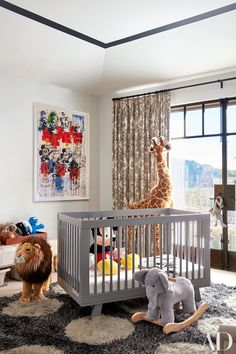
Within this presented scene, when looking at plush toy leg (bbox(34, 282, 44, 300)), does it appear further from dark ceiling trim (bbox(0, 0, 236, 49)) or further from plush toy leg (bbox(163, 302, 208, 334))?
dark ceiling trim (bbox(0, 0, 236, 49))

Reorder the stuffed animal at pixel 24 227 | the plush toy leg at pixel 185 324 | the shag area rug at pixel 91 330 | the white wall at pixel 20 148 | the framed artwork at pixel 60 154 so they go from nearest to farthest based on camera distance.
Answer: the shag area rug at pixel 91 330
the plush toy leg at pixel 185 324
the stuffed animal at pixel 24 227
the white wall at pixel 20 148
the framed artwork at pixel 60 154

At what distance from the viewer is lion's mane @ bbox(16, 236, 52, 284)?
2.80 m

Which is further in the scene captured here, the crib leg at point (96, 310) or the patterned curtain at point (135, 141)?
the patterned curtain at point (135, 141)

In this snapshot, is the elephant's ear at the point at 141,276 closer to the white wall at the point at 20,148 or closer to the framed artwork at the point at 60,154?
the white wall at the point at 20,148

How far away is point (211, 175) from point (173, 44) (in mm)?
1590

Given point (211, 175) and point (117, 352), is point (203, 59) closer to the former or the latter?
point (211, 175)

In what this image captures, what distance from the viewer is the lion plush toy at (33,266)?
2.80 metres

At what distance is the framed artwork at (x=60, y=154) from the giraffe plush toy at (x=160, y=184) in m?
1.03

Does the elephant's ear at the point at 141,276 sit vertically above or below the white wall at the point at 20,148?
below

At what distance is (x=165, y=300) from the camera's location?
7.66 ft

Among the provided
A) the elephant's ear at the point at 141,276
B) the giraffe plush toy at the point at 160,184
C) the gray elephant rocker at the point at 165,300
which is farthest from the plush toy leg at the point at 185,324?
the giraffe plush toy at the point at 160,184

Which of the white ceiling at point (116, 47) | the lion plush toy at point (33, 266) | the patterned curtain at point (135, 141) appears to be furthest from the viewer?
the patterned curtain at point (135, 141)

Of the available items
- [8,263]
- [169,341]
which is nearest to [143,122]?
[8,263]

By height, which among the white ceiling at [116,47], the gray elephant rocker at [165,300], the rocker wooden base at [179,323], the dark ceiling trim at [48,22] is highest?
the dark ceiling trim at [48,22]
